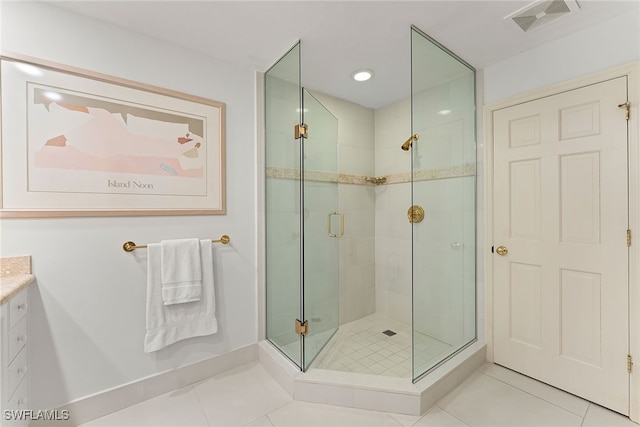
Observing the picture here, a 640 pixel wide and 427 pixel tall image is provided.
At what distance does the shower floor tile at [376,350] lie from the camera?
191 cm

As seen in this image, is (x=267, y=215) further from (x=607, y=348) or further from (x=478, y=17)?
(x=607, y=348)

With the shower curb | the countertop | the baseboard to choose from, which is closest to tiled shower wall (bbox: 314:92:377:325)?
the shower curb

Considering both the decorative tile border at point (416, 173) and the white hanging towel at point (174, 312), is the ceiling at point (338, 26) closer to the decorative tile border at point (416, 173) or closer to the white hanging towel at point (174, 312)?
the decorative tile border at point (416, 173)

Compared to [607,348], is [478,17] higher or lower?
higher

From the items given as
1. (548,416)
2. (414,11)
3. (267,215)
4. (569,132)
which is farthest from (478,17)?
(548,416)

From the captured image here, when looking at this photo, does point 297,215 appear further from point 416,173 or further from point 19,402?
point 19,402

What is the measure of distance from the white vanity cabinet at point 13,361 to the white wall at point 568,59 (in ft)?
10.4

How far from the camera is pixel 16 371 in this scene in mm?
1293

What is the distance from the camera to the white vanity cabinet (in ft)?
3.83

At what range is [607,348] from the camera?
166cm

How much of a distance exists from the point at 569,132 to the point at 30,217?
322cm

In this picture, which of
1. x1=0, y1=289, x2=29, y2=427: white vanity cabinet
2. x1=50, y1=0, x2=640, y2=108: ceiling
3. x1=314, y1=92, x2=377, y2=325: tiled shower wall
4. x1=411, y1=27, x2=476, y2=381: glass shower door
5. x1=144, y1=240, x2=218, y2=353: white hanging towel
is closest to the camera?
x1=0, y1=289, x2=29, y2=427: white vanity cabinet

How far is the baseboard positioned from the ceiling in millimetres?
2218

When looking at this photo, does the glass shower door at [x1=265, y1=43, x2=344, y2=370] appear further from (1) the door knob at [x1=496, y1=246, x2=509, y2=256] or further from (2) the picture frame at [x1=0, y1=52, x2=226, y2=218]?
(1) the door knob at [x1=496, y1=246, x2=509, y2=256]
